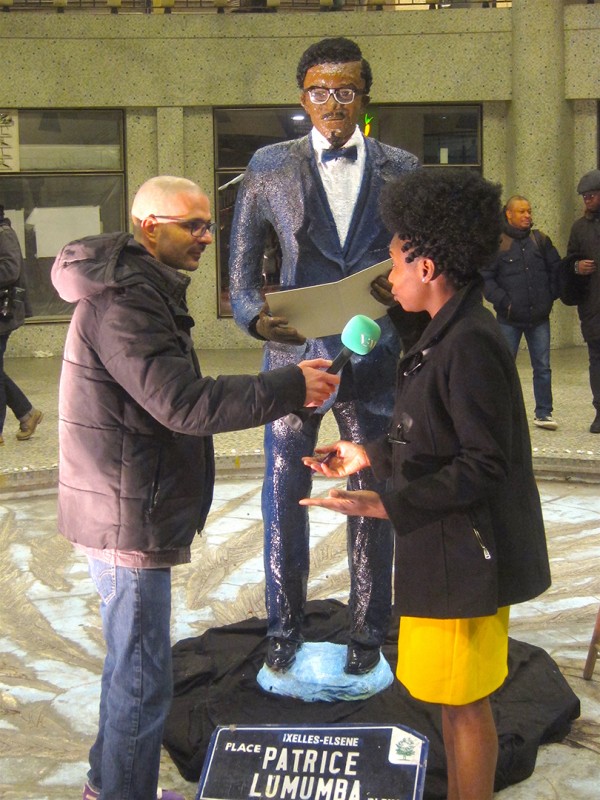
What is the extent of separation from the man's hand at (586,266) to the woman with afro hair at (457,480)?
547cm

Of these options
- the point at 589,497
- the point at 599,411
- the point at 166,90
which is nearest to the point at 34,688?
the point at 589,497

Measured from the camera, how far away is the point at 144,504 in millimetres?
2602

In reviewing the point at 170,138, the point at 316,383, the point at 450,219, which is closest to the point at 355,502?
the point at 316,383

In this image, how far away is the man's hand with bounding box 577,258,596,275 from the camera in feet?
25.5

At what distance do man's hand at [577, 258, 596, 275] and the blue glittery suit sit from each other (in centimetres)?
441

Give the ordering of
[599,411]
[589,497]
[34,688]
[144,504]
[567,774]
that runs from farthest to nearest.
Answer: [599,411] < [589,497] < [34,688] < [567,774] < [144,504]

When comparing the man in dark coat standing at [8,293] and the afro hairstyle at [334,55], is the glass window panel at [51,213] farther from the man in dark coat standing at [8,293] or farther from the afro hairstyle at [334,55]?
the afro hairstyle at [334,55]

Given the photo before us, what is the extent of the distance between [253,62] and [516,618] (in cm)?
921

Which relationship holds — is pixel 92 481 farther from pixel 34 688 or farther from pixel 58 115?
pixel 58 115

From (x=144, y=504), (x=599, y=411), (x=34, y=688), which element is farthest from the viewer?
(x=599, y=411)

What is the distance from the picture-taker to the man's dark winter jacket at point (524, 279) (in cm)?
799

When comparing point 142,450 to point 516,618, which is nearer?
point 142,450

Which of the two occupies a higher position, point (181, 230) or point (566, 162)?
point (566, 162)

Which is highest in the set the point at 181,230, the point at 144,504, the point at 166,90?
the point at 166,90
